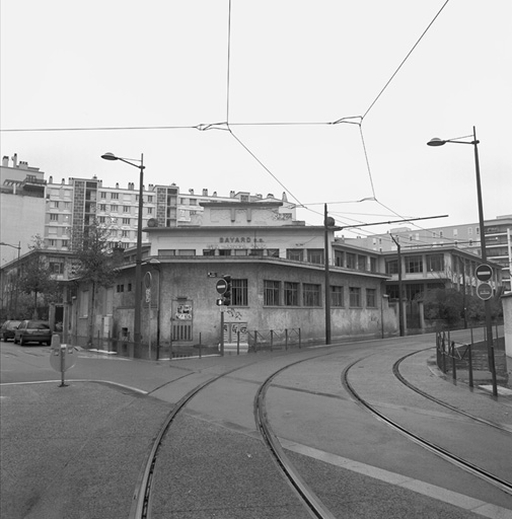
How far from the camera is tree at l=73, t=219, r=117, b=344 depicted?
26516 millimetres

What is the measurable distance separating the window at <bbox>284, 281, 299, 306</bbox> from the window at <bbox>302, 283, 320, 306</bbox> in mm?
783

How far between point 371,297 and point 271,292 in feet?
43.8

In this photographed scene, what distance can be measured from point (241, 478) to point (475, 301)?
2095 inches

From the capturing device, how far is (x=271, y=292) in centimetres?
2895

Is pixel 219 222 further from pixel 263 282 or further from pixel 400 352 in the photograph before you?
pixel 400 352

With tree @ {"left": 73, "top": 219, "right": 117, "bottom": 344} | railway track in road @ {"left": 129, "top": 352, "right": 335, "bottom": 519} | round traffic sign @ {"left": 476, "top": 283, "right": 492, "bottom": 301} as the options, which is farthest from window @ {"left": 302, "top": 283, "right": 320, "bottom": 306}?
railway track in road @ {"left": 129, "top": 352, "right": 335, "bottom": 519}

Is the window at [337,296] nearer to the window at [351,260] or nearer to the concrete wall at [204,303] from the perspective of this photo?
the concrete wall at [204,303]

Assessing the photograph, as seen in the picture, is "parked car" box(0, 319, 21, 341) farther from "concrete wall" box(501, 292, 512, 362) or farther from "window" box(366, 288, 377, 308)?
"concrete wall" box(501, 292, 512, 362)

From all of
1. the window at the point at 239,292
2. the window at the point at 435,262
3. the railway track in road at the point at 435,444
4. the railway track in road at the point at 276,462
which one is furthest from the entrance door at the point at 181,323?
the window at the point at 435,262

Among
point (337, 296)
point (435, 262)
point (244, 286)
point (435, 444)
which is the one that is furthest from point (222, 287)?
point (435, 262)

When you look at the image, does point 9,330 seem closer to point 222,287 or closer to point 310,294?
point 310,294

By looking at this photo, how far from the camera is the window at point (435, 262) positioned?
203ft

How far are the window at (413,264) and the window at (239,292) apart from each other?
41.6m

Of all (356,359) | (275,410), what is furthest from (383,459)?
(356,359)
